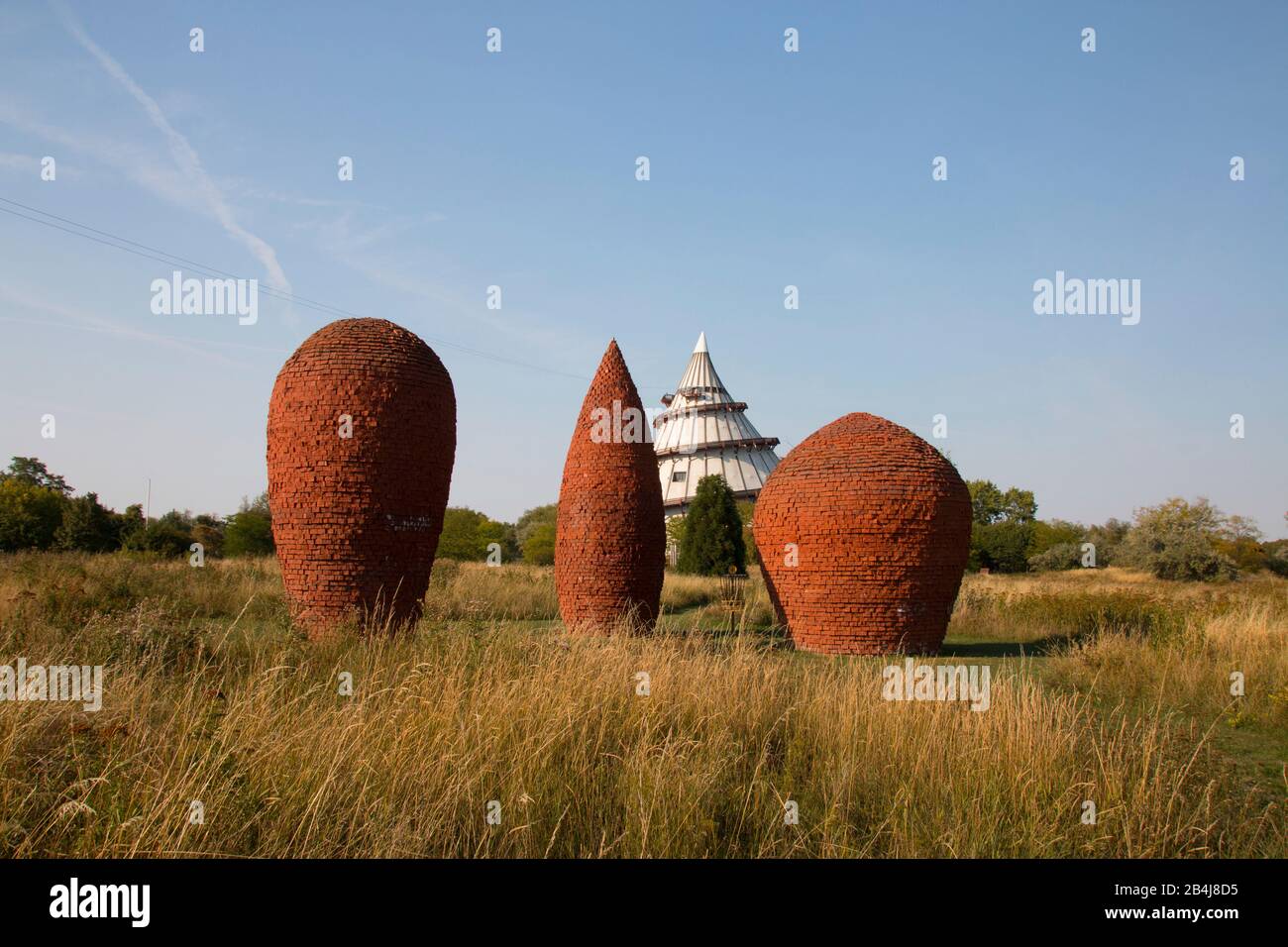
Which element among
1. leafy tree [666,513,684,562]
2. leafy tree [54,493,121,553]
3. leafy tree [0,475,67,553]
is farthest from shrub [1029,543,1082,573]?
leafy tree [0,475,67,553]

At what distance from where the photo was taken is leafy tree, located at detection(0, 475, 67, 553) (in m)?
34.0

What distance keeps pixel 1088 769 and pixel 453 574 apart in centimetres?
2495

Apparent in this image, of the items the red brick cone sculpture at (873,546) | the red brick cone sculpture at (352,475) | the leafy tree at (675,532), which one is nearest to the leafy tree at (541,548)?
the leafy tree at (675,532)

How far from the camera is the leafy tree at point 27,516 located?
34031 mm

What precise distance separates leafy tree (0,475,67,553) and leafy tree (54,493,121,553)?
67 centimetres

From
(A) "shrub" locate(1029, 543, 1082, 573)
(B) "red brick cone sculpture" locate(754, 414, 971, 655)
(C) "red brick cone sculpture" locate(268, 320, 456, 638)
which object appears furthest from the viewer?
(A) "shrub" locate(1029, 543, 1082, 573)

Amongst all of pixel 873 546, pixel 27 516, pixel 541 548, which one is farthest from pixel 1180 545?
pixel 27 516

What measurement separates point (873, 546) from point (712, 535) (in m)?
23.7

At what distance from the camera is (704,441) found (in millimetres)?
74812

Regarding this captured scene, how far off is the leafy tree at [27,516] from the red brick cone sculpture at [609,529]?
1157 inches

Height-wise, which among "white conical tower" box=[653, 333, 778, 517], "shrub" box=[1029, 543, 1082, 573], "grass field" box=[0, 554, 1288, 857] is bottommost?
"shrub" box=[1029, 543, 1082, 573]

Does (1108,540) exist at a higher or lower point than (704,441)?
lower

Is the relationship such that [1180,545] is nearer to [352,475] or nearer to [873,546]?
[873,546]

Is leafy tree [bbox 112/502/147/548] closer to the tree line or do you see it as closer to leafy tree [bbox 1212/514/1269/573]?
the tree line
